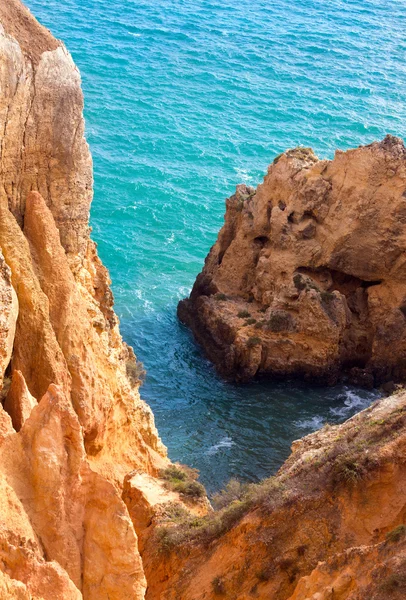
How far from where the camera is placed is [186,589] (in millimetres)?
20250

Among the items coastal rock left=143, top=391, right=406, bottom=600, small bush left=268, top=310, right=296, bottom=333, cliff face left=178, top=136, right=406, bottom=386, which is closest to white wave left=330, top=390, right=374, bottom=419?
cliff face left=178, top=136, right=406, bottom=386

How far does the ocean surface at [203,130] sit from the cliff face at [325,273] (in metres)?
1.59

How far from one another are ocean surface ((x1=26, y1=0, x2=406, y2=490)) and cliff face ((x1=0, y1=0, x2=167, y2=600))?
11757 mm

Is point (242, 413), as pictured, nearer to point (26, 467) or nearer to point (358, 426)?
point (358, 426)

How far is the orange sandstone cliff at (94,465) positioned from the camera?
634 inches

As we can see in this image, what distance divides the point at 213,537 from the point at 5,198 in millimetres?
8965

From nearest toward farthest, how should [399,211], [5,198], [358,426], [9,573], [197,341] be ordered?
[9,573], [5,198], [358,426], [399,211], [197,341]

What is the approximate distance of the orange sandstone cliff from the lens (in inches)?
634

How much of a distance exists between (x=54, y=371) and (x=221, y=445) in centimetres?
1740

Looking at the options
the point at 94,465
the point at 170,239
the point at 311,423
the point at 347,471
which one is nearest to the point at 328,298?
the point at 311,423

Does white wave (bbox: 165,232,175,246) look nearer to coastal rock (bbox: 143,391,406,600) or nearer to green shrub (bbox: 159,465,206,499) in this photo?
green shrub (bbox: 159,465,206,499)

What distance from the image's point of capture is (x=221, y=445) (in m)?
36.1

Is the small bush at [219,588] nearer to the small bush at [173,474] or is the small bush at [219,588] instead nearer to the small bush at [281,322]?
the small bush at [173,474]

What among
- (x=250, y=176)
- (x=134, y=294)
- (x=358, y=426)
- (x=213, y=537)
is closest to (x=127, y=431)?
(x=213, y=537)
